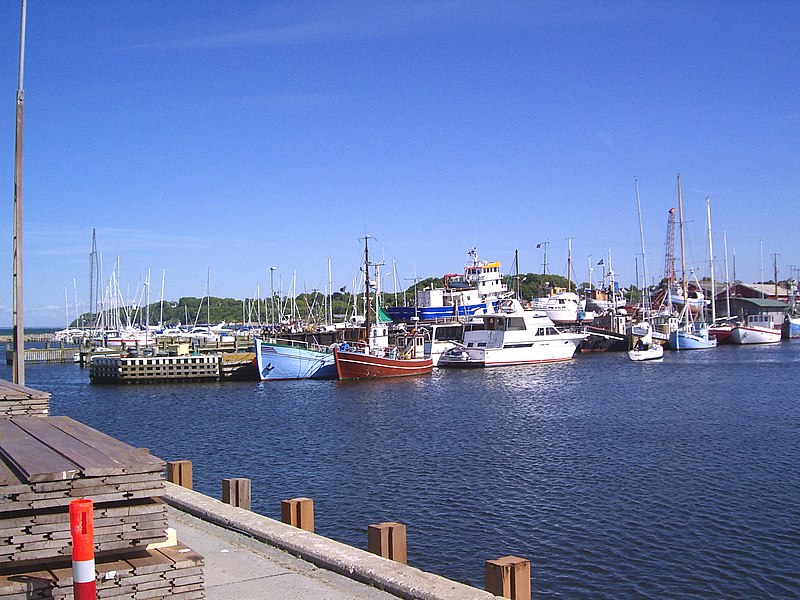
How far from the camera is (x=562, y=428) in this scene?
31.5 meters

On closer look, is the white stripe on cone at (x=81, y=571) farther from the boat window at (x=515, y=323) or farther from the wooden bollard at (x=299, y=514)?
the boat window at (x=515, y=323)

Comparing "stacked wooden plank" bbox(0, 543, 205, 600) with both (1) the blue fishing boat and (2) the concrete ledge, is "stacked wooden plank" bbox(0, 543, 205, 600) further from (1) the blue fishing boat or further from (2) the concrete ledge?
(1) the blue fishing boat

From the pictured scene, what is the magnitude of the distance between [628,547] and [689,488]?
5.42m

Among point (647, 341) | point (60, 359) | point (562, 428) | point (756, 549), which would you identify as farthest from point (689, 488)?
point (60, 359)

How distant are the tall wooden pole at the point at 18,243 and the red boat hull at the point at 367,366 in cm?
4186

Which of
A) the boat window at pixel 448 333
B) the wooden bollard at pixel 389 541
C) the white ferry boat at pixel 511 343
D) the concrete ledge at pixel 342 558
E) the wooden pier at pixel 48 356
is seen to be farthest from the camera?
the wooden pier at pixel 48 356

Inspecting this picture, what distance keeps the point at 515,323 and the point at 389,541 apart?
190 feet

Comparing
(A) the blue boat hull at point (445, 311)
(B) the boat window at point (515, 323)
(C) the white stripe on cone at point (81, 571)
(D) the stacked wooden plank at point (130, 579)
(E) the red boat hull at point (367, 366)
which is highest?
(A) the blue boat hull at point (445, 311)

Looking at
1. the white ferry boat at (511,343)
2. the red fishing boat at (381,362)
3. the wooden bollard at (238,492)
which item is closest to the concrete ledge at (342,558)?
the wooden bollard at (238,492)

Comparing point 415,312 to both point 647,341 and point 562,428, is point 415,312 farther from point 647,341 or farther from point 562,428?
point 562,428

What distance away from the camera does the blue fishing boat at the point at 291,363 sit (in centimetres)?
5547

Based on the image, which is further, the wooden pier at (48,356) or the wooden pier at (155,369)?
the wooden pier at (48,356)

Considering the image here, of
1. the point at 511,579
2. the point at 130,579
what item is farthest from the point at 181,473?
the point at 130,579

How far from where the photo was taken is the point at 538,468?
2311cm
